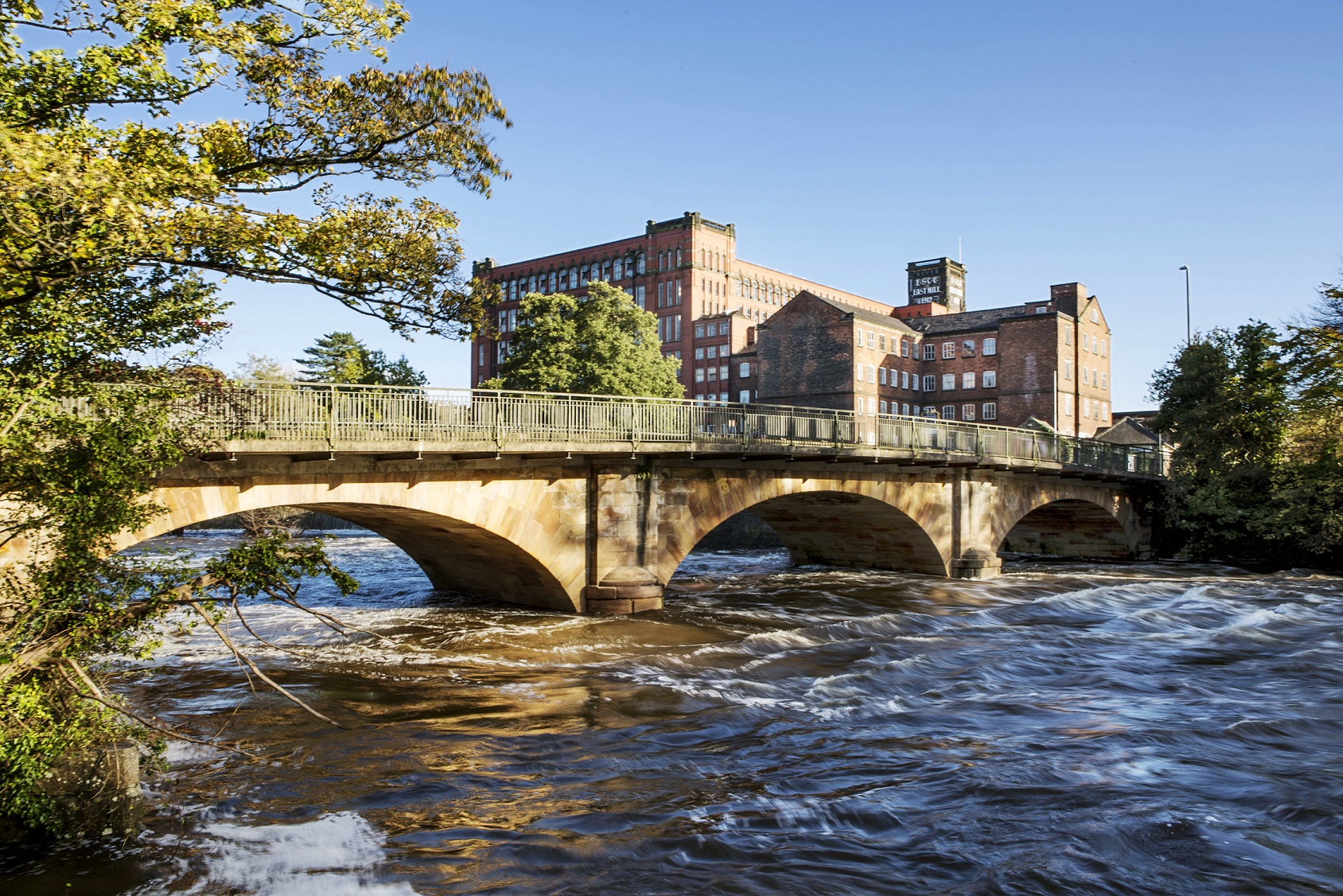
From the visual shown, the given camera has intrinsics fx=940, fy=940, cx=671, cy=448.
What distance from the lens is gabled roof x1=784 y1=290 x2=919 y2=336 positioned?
7131 centimetres

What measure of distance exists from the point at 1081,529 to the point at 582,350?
88.4 feet

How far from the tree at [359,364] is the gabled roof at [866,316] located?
30.6 meters

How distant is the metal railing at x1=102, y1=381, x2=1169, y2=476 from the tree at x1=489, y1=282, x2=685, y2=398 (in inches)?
915

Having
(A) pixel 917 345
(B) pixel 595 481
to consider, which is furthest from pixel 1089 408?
(B) pixel 595 481

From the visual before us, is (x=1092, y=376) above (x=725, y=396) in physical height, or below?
above

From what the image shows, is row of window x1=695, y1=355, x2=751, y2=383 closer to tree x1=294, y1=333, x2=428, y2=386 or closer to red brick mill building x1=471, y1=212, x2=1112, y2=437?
red brick mill building x1=471, y1=212, x2=1112, y2=437

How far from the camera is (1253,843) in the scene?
392 inches

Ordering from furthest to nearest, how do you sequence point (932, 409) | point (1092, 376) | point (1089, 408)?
point (932, 409) < point (1092, 376) < point (1089, 408)

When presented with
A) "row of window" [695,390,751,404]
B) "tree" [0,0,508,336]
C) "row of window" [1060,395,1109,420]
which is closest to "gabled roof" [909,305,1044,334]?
"row of window" [1060,395,1109,420]

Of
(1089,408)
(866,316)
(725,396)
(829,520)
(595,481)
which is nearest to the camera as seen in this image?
(595,481)

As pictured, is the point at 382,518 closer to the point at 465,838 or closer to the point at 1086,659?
the point at 465,838

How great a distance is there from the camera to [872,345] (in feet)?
238

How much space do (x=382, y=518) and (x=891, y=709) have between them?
38.4 ft

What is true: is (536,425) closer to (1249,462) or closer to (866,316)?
(1249,462)
